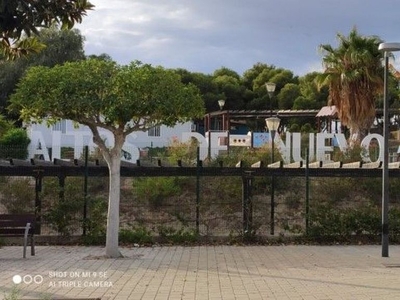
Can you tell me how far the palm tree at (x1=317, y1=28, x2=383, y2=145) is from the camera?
32.6m

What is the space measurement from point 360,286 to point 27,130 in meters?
35.1

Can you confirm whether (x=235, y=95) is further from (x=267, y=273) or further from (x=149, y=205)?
(x=267, y=273)

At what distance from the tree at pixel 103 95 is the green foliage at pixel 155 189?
455cm

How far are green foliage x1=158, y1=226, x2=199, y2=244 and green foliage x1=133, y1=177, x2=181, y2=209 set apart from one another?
1695 millimetres

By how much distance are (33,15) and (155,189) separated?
11709 millimetres

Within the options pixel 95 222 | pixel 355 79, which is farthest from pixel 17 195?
pixel 355 79

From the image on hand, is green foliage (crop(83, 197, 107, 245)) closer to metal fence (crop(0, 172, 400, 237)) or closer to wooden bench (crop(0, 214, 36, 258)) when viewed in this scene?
metal fence (crop(0, 172, 400, 237))

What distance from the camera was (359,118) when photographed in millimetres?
32875

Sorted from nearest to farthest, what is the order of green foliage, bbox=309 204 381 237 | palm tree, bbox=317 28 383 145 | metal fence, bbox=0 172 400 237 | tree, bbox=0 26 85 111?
metal fence, bbox=0 172 400 237, green foliage, bbox=309 204 381 237, palm tree, bbox=317 28 383 145, tree, bbox=0 26 85 111

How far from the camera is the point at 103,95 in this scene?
11102mm

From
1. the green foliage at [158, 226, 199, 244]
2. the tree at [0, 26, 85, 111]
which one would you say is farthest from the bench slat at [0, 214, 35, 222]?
the tree at [0, 26, 85, 111]

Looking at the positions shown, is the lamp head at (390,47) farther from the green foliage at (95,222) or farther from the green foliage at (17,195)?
the green foliage at (17,195)

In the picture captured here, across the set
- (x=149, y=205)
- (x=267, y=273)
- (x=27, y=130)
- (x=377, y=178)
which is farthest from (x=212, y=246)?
(x=27, y=130)

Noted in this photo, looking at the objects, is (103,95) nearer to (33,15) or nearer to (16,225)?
(16,225)
